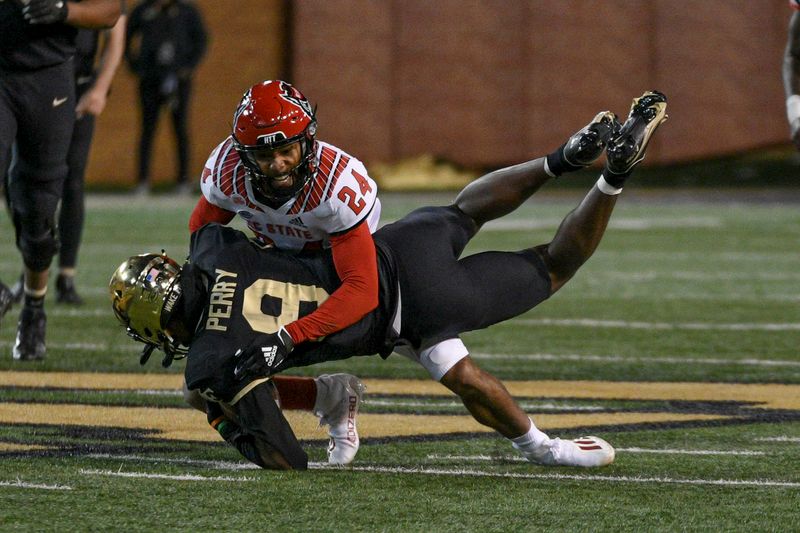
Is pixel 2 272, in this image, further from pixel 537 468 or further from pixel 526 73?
pixel 526 73

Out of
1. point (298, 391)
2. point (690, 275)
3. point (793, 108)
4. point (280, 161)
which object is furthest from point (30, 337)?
point (690, 275)

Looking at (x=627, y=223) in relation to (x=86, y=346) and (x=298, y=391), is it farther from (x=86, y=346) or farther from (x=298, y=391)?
(x=298, y=391)

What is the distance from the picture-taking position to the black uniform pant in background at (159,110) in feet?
50.9

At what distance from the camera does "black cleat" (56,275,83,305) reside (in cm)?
787

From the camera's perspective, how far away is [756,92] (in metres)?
20.1

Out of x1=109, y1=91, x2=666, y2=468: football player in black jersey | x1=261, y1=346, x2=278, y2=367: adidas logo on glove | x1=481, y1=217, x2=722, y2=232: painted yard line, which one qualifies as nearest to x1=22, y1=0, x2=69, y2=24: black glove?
x1=109, y1=91, x2=666, y2=468: football player in black jersey

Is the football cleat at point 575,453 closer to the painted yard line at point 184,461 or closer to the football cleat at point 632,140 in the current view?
the painted yard line at point 184,461

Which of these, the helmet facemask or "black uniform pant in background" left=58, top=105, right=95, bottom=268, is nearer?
the helmet facemask

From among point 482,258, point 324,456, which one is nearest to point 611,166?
point 482,258

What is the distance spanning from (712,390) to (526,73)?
15.0 m

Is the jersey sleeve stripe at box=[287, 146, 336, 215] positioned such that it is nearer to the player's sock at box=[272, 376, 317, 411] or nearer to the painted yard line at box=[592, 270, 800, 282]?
the player's sock at box=[272, 376, 317, 411]

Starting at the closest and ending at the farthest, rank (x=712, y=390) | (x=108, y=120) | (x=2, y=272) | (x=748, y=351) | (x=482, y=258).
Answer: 1. (x=482, y=258)
2. (x=712, y=390)
3. (x=748, y=351)
4. (x=2, y=272)
5. (x=108, y=120)

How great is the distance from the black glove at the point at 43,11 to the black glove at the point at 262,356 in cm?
190

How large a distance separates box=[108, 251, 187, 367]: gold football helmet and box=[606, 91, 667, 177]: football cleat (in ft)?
4.58
